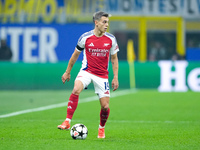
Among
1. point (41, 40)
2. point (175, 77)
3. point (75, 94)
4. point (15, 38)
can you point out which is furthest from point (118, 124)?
point (15, 38)

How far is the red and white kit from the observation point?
9.20m

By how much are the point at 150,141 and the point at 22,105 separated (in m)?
7.79

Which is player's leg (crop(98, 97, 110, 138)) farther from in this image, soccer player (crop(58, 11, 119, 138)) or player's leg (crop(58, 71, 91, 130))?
player's leg (crop(58, 71, 91, 130))

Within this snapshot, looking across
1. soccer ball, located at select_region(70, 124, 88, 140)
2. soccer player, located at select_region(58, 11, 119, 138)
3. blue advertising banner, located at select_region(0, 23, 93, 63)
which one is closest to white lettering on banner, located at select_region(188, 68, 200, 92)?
blue advertising banner, located at select_region(0, 23, 93, 63)

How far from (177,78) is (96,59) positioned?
1418 cm

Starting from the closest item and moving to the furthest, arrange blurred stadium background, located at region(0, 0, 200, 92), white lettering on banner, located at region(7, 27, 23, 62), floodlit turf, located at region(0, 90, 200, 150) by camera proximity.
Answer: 1. floodlit turf, located at region(0, 90, 200, 150)
2. blurred stadium background, located at region(0, 0, 200, 92)
3. white lettering on banner, located at region(7, 27, 23, 62)

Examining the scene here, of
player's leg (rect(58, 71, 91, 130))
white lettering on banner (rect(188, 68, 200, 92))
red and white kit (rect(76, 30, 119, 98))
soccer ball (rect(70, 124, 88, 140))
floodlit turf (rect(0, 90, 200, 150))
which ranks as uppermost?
red and white kit (rect(76, 30, 119, 98))

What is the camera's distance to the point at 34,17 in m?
28.8

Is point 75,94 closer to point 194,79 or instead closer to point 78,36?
point 194,79

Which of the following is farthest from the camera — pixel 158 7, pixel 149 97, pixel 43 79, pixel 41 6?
pixel 158 7

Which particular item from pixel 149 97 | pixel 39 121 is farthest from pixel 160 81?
pixel 39 121

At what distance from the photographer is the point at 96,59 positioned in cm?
926

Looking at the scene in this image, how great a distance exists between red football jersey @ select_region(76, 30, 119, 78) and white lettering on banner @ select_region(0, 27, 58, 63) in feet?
59.4

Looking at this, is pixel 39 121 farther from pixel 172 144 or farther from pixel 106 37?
pixel 172 144
